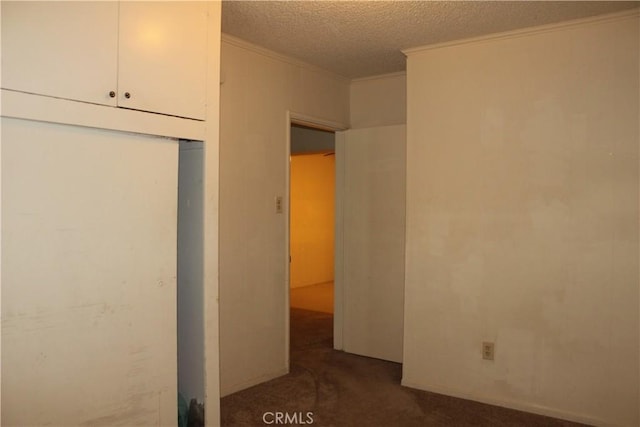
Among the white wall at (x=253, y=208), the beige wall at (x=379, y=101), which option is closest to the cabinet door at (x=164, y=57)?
the white wall at (x=253, y=208)

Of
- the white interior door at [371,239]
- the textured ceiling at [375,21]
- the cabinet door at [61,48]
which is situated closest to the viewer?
the cabinet door at [61,48]

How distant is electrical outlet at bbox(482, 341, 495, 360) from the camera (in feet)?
10.5

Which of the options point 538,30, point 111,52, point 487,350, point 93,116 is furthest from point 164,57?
point 487,350

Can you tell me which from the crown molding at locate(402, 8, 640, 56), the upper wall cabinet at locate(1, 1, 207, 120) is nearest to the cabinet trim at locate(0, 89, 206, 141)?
the upper wall cabinet at locate(1, 1, 207, 120)

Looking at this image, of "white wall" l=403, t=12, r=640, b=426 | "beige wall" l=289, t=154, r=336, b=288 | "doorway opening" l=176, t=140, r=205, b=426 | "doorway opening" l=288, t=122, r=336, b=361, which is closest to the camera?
"doorway opening" l=176, t=140, r=205, b=426

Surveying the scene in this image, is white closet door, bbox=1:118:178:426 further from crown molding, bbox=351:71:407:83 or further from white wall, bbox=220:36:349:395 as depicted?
crown molding, bbox=351:71:407:83

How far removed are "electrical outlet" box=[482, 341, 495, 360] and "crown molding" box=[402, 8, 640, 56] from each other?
190 cm

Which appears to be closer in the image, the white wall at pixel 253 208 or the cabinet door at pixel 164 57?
the cabinet door at pixel 164 57

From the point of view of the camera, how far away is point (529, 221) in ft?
10.1

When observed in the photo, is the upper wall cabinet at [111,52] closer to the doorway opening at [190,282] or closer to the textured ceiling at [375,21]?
the doorway opening at [190,282]

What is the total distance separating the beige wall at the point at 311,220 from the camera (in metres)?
7.53

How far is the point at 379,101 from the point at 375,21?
128cm

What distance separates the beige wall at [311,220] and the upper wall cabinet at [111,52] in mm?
5210

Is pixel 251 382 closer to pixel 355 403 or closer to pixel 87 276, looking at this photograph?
pixel 355 403
